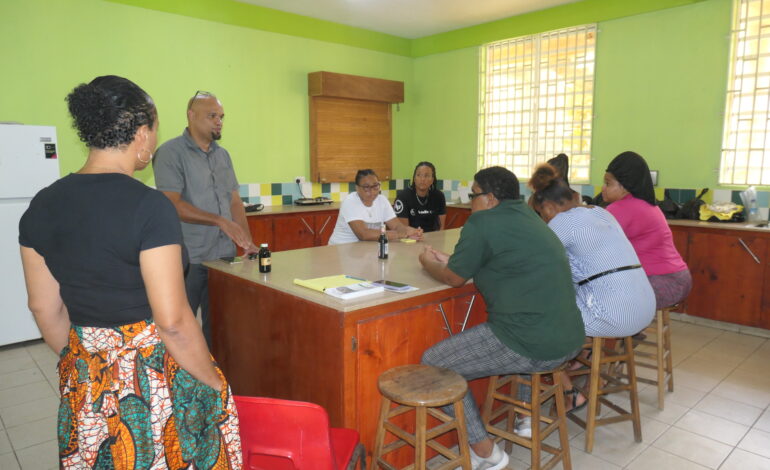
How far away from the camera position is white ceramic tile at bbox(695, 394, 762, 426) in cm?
301

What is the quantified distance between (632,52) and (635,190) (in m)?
2.73

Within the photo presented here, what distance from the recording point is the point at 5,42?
4215 millimetres

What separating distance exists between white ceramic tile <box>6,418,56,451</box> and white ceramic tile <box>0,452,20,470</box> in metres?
0.07

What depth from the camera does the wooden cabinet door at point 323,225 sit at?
5.73m

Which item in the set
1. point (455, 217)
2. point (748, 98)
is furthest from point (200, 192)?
point (748, 98)

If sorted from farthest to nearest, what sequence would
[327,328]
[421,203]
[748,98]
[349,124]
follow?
[349,124] < [421,203] < [748,98] < [327,328]

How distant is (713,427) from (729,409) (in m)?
0.31

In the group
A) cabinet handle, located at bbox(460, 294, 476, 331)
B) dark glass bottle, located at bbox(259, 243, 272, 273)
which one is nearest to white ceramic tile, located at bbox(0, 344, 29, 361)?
dark glass bottle, located at bbox(259, 243, 272, 273)

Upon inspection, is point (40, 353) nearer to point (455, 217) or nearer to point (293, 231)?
point (293, 231)

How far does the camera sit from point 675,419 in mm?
3008

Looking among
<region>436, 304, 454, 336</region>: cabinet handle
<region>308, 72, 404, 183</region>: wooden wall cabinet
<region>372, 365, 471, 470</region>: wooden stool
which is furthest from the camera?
<region>308, 72, 404, 183</region>: wooden wall cabinet

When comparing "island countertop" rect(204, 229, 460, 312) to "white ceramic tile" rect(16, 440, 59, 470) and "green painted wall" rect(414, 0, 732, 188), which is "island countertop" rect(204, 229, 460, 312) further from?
"green painted wall" rect(414, 0, 732, 188)

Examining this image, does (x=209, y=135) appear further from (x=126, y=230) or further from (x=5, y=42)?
(x=5, y=42)

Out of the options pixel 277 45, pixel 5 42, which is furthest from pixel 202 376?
pixel 277 45
